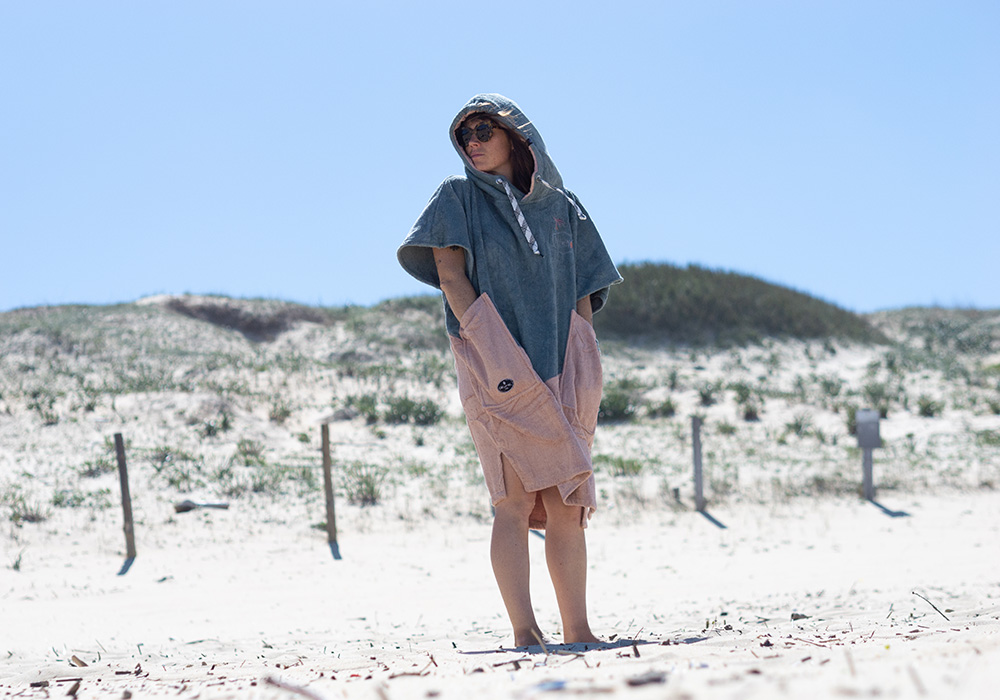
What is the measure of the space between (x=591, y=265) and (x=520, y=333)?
450 mm

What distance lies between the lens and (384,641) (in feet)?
10.6

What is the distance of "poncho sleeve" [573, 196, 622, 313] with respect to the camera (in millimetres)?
2887

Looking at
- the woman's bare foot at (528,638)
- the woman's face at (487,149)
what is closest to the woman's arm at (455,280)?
the woman's face at (487,149)

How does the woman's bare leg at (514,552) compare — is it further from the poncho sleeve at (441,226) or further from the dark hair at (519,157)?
the dark hair at (519,157)

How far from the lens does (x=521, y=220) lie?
2.74m

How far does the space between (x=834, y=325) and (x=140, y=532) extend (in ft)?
67.5

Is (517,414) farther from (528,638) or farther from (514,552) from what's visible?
(528,638)

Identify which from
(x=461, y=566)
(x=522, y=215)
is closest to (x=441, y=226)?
(x=522, y=215)

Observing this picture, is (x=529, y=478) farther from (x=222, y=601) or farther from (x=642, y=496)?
(x=642, y=496)

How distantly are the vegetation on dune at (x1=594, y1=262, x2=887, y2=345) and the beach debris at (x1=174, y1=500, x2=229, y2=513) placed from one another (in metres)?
15.5

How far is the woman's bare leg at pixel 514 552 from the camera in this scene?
99.3 inches

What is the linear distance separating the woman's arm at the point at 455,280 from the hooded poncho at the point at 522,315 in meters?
0.04

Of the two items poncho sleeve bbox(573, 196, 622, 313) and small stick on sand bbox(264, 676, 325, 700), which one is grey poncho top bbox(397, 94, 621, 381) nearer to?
poncho sleeve bbox(573, 196, 622, 313)

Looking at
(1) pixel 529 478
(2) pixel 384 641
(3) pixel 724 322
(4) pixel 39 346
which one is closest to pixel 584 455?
(1) pixel 529 478
